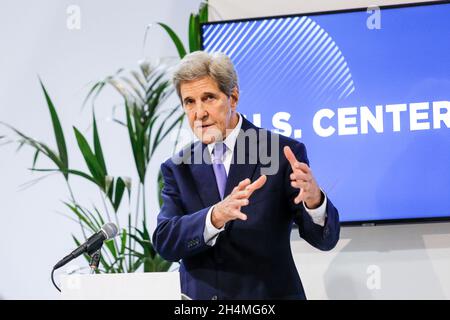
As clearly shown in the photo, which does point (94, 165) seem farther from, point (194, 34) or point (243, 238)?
point (243, 238)

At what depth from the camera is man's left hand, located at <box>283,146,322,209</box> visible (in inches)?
98.3

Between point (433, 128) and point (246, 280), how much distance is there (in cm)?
164

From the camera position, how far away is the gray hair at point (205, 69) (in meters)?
2.83

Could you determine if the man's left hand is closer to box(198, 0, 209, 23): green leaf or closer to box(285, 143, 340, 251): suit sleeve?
box(285, 143, 340, 251): suit sleeve

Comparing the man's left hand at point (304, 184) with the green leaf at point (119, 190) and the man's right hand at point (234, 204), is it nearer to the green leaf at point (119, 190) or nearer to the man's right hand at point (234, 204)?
the man's right hand at point (234, 204)

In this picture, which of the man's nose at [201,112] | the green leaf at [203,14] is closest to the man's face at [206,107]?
the man's nose at [201,112]

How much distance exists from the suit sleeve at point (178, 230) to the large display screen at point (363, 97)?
52.8 inches

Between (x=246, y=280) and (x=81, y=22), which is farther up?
(x=81, y=22)

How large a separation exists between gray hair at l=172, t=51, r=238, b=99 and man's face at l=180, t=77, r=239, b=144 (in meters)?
0.02

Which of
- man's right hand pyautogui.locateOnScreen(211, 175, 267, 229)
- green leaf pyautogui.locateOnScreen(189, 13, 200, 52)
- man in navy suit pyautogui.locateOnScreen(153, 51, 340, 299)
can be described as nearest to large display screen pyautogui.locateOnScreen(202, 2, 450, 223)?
green leaf pyautogui.locateOnScreen(189, 13, 200, 52)
